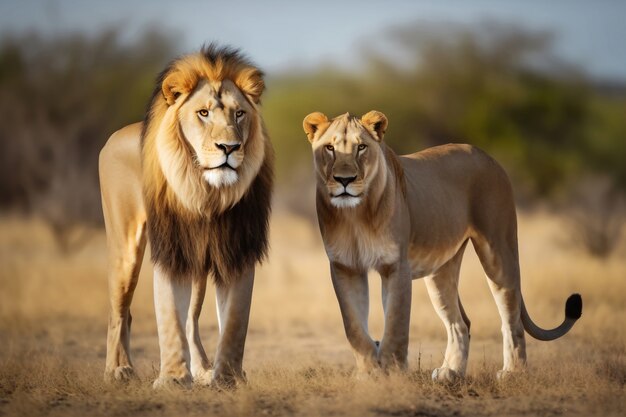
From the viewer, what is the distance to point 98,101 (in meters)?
25.5

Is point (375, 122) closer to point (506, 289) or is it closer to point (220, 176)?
point (220, 176)

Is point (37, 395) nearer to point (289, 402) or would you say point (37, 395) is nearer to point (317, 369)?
point (289, 402)

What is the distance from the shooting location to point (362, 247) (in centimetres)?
519

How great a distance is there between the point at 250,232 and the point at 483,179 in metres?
1.58

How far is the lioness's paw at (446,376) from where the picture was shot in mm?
5312

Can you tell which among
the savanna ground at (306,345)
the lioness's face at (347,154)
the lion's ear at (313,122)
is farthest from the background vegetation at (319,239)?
the lion's ear at (313,122)

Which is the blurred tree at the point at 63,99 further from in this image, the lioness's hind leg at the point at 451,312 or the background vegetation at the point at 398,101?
the lioness's hind leg at the point at 451,312

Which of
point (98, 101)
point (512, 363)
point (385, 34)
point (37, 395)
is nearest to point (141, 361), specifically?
point (37, 395)

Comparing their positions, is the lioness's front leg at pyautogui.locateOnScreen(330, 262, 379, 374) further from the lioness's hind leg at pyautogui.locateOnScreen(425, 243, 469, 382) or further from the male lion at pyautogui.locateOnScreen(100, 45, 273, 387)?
the lioness's hind leg at pyautogui.locateOnScreen(425, 243, 469, 382)

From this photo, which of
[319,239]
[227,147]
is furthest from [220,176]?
[319,239]

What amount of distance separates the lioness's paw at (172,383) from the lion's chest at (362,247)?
95 centimetres

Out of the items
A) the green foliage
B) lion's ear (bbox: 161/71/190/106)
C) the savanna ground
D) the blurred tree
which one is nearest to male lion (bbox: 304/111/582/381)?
the savanna ground

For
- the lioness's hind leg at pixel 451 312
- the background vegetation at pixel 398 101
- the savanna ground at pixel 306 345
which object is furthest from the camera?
the background vegetation at pixel 398 101

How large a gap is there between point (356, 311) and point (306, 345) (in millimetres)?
2918
